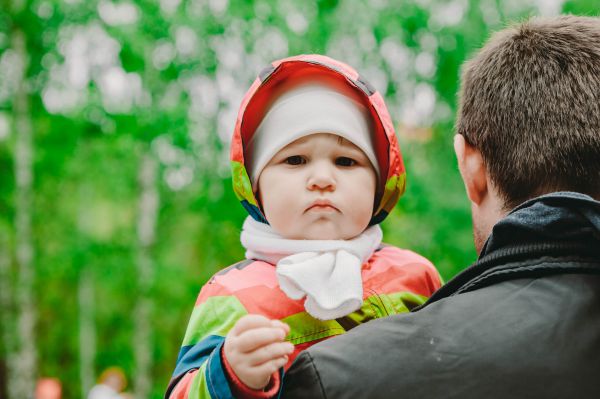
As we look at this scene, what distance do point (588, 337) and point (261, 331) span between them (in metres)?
0.67

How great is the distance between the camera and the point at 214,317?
6.27 feet

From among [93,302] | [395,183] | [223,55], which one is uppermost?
[223,55]

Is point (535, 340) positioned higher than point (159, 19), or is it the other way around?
point (159, 19)

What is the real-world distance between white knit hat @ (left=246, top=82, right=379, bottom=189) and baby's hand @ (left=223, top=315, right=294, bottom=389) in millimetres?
764

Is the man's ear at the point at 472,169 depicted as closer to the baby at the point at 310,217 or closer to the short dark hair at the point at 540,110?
the short dark hair at the point at 540,110

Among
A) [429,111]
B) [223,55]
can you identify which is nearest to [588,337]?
[429,111]

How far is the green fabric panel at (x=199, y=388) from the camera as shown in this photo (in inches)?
59.9

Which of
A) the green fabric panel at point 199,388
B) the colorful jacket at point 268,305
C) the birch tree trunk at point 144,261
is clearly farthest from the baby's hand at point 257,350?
the birch tree trunk at point 144,261

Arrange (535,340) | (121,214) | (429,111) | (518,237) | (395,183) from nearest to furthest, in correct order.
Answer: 1. (535,340)
2. (518,237)
3. (395,183)
4. (429,111)
5. (121,214)

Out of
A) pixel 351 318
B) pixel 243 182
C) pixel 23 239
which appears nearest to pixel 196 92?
pixel 23 239

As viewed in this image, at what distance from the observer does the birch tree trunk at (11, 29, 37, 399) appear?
12.0 metres

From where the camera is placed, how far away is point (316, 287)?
1.84m

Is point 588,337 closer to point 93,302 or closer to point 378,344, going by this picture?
point 378,344

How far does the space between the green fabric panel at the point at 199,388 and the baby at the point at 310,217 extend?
0.05 metres
